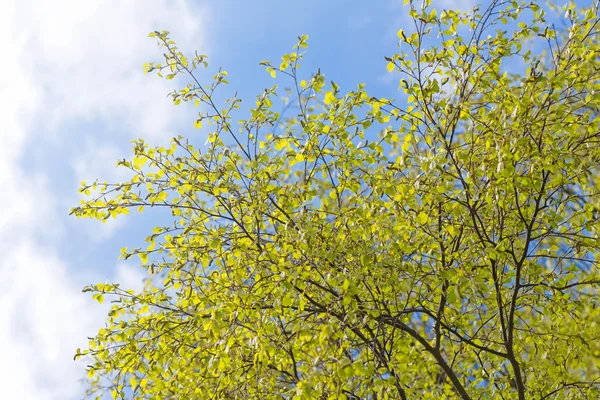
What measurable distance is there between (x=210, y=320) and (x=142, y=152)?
7.00 ft

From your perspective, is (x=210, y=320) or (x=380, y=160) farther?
(x=380, y=160)

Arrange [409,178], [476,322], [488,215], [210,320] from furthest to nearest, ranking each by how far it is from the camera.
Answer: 1. [476,322]
2. [488,215]
3. [409,178]
4. [210,320]

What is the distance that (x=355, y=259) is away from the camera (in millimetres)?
6012

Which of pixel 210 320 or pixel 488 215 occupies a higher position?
pixel 488 215

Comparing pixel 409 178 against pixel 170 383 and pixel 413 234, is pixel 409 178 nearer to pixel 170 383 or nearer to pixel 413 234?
pixel 413 234

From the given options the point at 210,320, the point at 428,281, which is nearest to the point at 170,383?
the point at 210,320

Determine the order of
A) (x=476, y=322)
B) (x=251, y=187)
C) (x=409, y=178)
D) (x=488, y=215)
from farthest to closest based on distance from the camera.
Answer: (x=476, y=322)
(x=488, y=215)
(x=251, y=187)
(x=409, y=178)

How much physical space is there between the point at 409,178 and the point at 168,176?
257 centimetres

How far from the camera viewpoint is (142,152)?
6625 millimetres

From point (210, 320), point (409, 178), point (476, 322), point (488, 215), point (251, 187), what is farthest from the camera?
point (476, 322)

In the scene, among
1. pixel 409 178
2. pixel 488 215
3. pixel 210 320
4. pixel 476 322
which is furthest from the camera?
pixel 476 322

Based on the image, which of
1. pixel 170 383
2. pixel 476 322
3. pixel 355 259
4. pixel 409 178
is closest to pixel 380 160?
pixel 409 178

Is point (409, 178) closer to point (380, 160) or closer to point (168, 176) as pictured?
point (380, 160)

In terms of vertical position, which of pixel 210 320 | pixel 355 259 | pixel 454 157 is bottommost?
pixel 210 320
